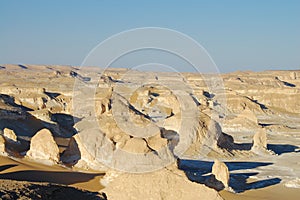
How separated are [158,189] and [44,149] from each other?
1052 centimetres

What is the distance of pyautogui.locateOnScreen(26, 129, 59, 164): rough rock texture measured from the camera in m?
25.5

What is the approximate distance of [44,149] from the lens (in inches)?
1014

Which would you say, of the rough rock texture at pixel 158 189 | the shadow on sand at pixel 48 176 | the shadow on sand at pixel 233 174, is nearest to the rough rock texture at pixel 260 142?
the shadow on sand at pixel 233 174

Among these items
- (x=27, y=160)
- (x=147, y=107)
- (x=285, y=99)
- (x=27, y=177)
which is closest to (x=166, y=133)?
(x=27, y=160)

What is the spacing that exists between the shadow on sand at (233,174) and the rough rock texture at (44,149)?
6.96m

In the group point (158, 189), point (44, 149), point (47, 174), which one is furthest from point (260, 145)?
point (158, 189)

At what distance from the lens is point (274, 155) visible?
3712 centimetres

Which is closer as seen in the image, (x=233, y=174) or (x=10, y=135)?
(x=233, y=174)

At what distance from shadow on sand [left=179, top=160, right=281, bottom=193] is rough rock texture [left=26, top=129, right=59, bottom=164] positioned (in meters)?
6.96

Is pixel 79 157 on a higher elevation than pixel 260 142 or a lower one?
higher

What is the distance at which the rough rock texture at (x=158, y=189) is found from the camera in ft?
55.3

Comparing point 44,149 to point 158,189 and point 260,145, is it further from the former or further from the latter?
point 260,145

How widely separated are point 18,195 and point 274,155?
1140 inches

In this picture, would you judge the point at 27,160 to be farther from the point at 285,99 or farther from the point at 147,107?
the point at 285,99
